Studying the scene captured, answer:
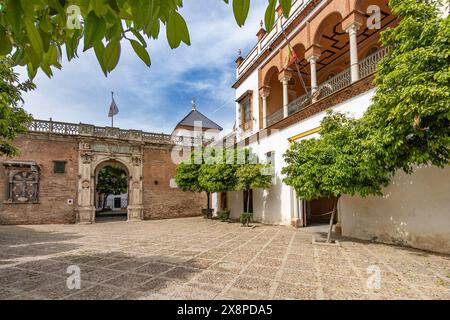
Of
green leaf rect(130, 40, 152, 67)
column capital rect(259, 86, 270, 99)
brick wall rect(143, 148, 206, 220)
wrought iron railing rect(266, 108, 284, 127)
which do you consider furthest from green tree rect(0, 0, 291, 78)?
brick wall rect(143, 148, 206, 220)

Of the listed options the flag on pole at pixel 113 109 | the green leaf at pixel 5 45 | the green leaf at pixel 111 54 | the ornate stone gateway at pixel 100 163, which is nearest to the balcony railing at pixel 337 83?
the green leaf at pixel 111 54

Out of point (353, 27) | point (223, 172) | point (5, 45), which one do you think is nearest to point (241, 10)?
point (5, 45)

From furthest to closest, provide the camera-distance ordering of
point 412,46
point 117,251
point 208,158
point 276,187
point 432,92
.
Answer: point 208,158, point 276,187, point 117,251, point 412,46, point 432,92

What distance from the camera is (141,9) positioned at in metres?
0.98

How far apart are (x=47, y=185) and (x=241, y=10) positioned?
18587 mm

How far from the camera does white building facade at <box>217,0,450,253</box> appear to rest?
6.76m

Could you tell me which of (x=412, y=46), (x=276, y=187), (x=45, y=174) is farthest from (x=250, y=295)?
(x=45, y=174)

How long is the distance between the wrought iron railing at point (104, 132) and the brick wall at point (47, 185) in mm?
577

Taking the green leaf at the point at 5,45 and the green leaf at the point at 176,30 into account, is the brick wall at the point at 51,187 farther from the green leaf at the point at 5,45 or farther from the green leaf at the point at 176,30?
the green leaf at the point at 176,30

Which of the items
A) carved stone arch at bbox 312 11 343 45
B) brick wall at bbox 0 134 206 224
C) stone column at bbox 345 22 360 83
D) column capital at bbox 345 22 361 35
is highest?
carved stone arch at bbox 312 11 343 45

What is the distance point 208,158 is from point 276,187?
475 centimetres

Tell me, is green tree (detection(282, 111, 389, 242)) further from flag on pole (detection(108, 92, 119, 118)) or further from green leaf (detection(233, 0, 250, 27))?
flag on pole (detection(108, 92, 119, 118))

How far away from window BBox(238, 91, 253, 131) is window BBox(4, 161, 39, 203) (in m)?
13.1
